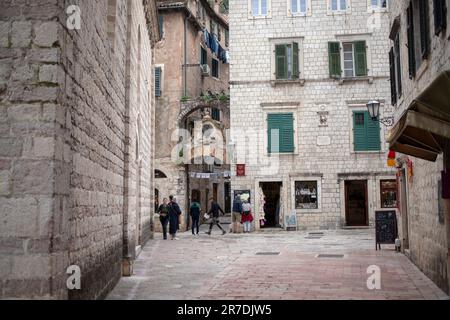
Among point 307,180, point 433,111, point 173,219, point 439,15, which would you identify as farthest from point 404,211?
point 307,180

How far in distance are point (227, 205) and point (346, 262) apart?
1223 inches

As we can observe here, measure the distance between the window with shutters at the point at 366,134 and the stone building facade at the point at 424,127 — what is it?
9.72 meters

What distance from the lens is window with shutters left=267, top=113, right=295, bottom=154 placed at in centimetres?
2214

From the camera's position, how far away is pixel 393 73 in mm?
12547

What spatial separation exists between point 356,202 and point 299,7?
30.0 ft

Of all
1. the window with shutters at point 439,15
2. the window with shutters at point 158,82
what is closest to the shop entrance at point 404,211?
the window with shutters at point 439,15

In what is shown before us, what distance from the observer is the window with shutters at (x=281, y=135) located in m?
22.1

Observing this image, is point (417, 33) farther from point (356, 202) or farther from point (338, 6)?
point (338, 6)

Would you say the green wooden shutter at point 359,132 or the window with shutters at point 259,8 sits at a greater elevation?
the window with shutters at point 259,8

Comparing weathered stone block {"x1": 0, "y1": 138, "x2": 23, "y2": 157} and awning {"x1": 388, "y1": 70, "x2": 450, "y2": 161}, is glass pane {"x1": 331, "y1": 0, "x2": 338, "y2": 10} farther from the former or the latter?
weathered stone block {"x1": 0, "y1": 138, "x2": 23, "y2": 157}

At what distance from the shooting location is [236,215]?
21.8 meters

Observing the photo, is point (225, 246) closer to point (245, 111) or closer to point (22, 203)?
point (245, 111)

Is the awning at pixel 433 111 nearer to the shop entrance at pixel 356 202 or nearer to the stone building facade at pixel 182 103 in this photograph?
the shop entrance at pixel 356 202
